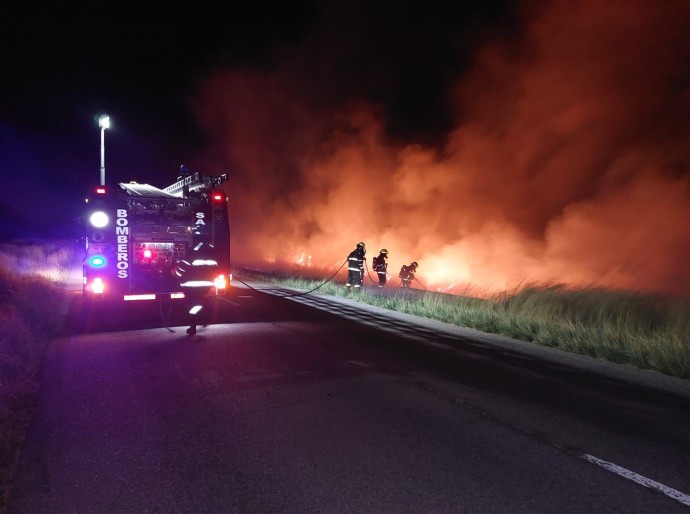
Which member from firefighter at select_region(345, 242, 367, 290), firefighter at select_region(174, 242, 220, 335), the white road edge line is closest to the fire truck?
firefighter at select_region(174, 242, 220, 335)

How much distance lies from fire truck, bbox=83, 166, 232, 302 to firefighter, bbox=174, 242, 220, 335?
0.34 ft

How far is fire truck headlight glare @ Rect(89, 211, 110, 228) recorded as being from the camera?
8562 millimetres

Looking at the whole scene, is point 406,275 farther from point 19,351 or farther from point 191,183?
point 19,351

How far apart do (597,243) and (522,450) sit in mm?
20184

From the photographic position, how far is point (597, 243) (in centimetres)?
2105

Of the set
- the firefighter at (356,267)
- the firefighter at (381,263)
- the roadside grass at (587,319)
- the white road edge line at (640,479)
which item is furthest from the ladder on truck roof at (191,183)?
the white road edge line at (640,479)

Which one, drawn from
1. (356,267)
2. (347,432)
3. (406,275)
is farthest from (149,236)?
(406,275)

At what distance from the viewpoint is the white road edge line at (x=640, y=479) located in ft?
9.31

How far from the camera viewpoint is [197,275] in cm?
820

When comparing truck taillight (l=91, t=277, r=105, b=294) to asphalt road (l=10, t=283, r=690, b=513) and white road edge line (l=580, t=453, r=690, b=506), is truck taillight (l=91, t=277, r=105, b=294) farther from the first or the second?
white road edge line (l=580, t=453, r=690, b=506)

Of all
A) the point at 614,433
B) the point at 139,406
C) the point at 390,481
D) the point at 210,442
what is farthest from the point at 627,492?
the point at 139,406

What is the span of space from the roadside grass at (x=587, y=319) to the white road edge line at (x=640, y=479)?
324 cm

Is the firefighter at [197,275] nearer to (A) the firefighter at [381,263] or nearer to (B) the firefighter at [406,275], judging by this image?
(A) the firefighter at [381,263]

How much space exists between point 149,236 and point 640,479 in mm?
8739
